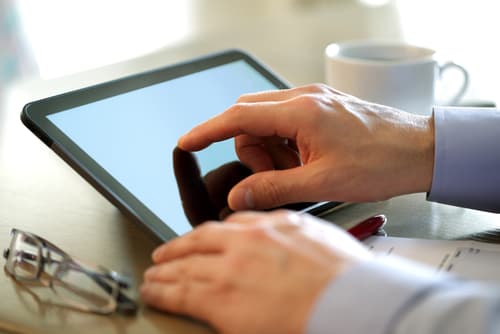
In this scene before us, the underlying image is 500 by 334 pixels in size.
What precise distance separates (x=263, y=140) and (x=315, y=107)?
0.09 m

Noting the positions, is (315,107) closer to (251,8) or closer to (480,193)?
(480,193)

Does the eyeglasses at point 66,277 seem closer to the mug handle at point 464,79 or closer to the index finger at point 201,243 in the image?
the index finger at point 201,243

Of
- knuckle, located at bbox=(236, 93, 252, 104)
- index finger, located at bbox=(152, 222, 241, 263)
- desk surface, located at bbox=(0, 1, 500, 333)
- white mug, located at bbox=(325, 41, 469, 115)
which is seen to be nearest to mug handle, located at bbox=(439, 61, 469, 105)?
white mug, located at bbox=(325, 41, 469, 115)

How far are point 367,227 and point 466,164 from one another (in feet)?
0.46

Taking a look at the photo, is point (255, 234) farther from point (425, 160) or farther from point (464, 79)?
point (464, 79)

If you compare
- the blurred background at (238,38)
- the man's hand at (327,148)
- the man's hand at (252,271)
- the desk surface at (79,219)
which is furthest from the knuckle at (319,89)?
the blurred background at (238,38)

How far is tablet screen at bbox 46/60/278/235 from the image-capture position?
2.73 ft

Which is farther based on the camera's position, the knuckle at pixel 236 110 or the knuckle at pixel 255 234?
the knuckle at pixel 236 110

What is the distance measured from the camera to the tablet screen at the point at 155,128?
0.83 m

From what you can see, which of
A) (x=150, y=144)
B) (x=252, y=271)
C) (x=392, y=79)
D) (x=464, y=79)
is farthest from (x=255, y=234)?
(x=464, y=79)

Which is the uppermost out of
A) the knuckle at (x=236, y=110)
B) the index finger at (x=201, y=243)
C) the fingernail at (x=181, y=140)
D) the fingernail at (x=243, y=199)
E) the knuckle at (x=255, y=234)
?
the knuckle at (x=236, y=110)

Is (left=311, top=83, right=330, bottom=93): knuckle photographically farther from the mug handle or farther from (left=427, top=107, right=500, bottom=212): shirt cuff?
the mug handle

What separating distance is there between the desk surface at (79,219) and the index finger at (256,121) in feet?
0.39

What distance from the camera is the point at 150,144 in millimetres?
900
